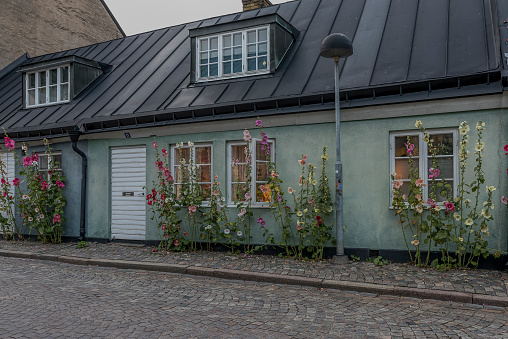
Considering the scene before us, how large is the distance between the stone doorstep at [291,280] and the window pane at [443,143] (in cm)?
280

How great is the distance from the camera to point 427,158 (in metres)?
7.89

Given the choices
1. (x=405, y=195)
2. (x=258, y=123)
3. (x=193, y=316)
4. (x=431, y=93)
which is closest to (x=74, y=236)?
(x=258, y=123)

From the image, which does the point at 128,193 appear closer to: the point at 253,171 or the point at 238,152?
the point at 238,152

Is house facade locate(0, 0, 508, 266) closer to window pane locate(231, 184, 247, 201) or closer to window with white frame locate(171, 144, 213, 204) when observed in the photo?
window with white frame locate(171, 144, 213, 204)

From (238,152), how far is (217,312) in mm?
4898

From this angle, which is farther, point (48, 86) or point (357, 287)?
point (48, 86)

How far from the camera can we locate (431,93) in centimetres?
766

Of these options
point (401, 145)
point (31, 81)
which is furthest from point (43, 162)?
point (401, 145)

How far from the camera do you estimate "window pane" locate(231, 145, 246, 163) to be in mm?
9758

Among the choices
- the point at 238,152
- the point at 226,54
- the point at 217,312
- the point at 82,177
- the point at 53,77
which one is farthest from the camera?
the point at 53,77

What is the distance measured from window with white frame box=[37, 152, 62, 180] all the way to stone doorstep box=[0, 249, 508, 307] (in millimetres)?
2999

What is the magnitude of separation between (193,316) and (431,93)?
5.51m

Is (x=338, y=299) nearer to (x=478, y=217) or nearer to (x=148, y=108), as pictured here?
(x=478, y=217)

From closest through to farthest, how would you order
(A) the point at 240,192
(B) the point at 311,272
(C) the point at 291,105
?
(B) the point at 311,272 → (C) the point at 291,105 → (A) the point at 240,192
